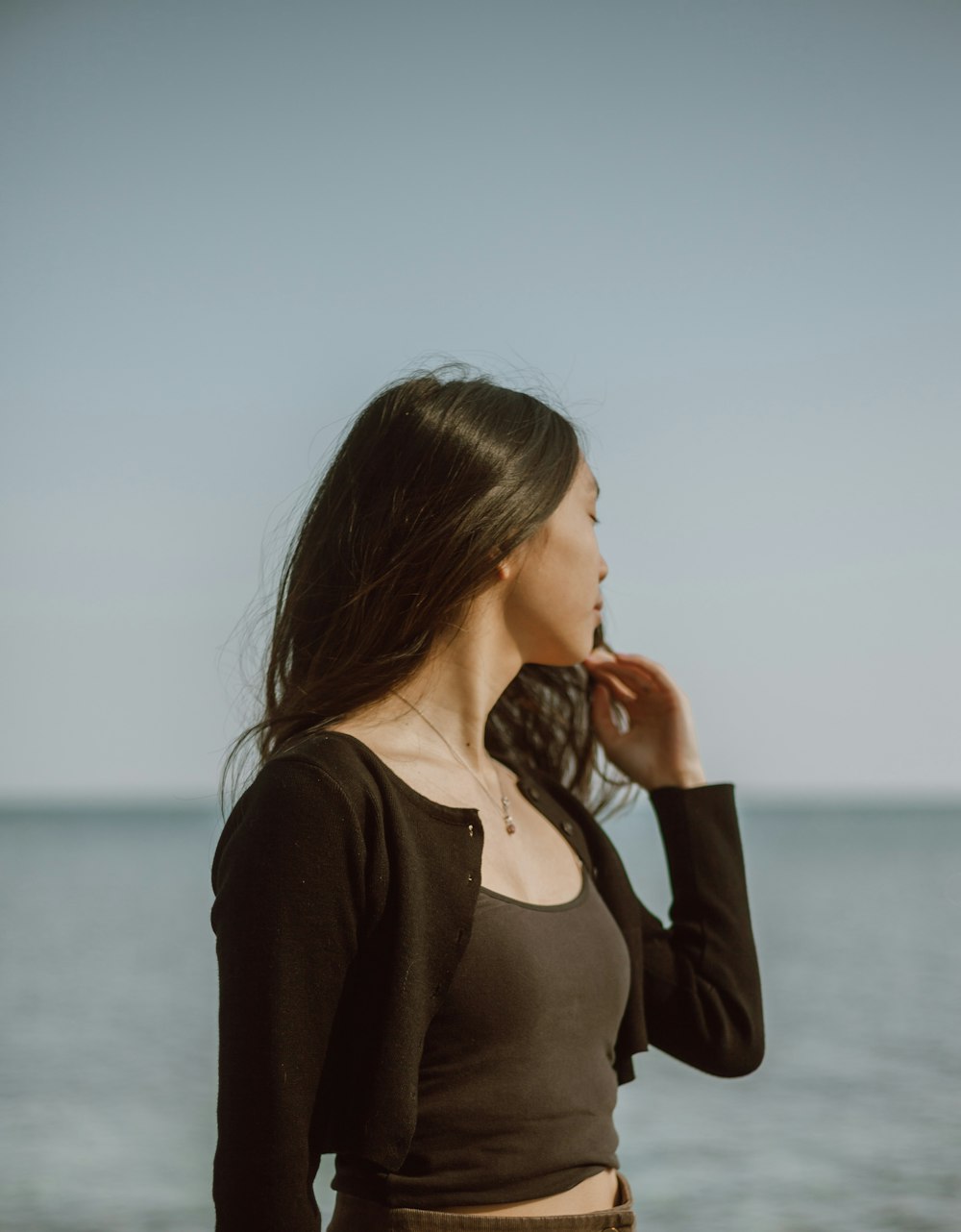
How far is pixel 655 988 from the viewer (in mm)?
1978

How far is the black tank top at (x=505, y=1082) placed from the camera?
1.44 m

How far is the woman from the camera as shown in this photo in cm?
135

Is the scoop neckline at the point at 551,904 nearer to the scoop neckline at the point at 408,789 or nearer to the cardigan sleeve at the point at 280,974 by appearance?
the scoop neckline at the point at 408,789

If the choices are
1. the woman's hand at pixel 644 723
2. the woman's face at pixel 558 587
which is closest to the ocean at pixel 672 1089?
the woman's hand at pixel 644 723

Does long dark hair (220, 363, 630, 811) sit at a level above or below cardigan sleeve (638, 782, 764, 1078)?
above

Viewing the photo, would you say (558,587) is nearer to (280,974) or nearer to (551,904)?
(551,904)

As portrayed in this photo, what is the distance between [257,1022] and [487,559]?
0.66 meters

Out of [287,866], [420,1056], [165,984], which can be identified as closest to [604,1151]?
[420,1056]

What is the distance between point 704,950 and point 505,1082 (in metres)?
0.63

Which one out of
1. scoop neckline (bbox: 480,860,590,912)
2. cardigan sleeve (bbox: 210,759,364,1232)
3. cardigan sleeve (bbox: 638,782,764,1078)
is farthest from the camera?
cardigan sleeve (bbox: 638,782,764,1078)

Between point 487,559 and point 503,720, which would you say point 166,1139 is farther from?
point 487,559

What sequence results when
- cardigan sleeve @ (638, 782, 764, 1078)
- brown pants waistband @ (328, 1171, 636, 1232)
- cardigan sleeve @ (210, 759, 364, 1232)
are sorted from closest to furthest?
cardigan sleeve @ (210, 759, 364, 1232), brown pants waistband @ (328, 1171, 636, 1232), cardigan sleeve @ (638, 782, 764, 1078)

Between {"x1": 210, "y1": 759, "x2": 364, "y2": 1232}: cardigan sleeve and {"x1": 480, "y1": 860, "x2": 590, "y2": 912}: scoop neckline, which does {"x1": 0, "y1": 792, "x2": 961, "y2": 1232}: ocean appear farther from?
{"x1": 210, "y1": 759, "x2": 364, "y2": 1232}: cardigan sleeve

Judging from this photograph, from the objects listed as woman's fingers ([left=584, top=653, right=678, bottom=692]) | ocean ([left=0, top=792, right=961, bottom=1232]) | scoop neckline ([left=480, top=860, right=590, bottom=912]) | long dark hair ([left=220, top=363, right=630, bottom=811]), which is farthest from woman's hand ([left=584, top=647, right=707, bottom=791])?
ocean ([left=0, top=792, right=961, bottom=1232])
